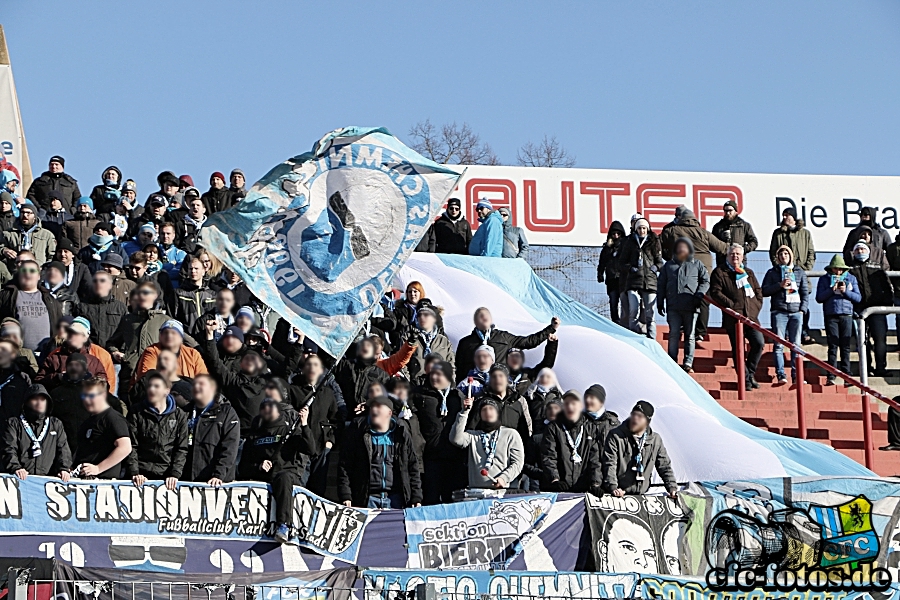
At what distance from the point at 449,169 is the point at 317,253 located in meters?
1.55

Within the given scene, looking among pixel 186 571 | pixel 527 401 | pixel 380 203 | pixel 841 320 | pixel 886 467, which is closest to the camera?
pixel 186 571

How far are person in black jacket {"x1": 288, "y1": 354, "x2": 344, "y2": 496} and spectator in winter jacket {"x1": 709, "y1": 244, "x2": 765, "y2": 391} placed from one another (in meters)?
6.11

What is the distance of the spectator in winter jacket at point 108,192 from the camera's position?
17453mm

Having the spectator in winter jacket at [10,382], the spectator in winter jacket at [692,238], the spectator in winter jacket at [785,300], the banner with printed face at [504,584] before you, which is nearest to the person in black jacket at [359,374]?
the banner with printed face at [504,584]

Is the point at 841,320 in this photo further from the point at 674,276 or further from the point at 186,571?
the point at 186,571

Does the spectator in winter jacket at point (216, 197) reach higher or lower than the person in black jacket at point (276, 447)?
higher

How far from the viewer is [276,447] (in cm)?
1205

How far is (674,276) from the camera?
1709cm

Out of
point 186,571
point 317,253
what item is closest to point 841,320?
point 317,253

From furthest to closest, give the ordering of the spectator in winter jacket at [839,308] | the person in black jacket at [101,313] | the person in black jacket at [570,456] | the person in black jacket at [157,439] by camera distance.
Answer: the spectator in winter jacket at [839,308] < the person in black jacket at [101,313] < the person in black jacket at [570,456] < the person in black jacket at [157,439]

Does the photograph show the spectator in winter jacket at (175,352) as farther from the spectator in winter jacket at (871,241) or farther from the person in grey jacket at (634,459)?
the spectator in winter jacket at (871,241)

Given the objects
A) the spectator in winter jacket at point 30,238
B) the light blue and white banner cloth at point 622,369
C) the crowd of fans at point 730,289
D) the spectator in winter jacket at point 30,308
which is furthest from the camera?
the crowd of fans at point 730,289

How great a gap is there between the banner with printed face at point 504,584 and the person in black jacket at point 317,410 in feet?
4.11

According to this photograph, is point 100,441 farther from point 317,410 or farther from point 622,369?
point 622,369
